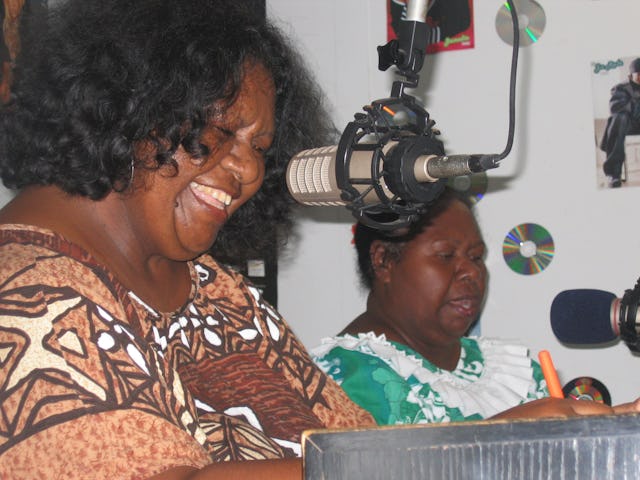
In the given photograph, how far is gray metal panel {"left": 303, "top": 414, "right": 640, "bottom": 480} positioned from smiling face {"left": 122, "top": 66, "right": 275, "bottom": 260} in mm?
559

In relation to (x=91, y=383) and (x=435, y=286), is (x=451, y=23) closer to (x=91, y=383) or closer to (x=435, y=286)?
(x=435, y=286)

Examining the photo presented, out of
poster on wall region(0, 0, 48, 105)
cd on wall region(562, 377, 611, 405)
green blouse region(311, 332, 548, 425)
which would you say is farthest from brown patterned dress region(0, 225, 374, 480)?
cd on wall region(562, 377, 611, 405)

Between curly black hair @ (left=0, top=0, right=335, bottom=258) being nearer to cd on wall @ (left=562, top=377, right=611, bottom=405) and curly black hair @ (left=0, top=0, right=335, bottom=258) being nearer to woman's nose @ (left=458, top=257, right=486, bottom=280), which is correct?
woman's nose @ (left=458, top=257, right=486, bottom=280)

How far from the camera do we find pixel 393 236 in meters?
1.92

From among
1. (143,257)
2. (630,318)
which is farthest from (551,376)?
(143,257)

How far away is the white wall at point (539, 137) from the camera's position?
6.73 ft

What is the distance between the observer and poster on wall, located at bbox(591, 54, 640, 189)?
6.68 ft

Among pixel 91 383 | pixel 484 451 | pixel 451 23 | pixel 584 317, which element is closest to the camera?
pixel 484 451

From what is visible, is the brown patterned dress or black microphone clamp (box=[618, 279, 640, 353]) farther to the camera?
black microphone clamp (box=[618, 279, 640, 353])

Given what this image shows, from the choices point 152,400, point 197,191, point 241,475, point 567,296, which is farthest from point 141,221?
point 567,296

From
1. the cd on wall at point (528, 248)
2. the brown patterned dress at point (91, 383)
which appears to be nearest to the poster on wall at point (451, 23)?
the cd on wall at point (528, 248)

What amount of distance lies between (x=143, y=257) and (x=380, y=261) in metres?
0.98

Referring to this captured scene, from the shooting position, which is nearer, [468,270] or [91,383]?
[91,383]

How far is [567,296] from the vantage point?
120cm
